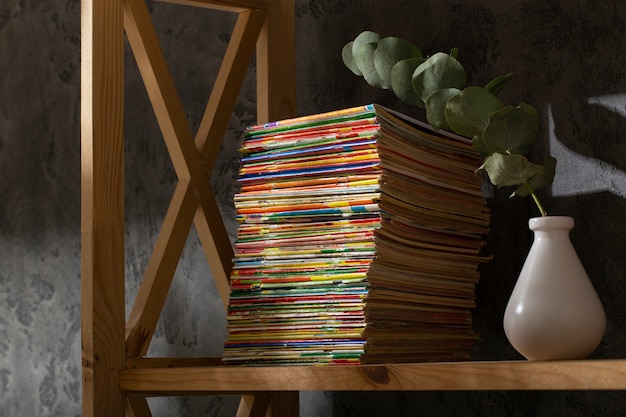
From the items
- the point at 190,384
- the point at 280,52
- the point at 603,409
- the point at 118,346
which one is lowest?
the point at 603,409

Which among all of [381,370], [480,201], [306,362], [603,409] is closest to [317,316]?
[306,362]

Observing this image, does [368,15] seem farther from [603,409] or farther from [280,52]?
[603,409]

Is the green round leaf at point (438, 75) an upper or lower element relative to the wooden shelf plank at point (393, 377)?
upper

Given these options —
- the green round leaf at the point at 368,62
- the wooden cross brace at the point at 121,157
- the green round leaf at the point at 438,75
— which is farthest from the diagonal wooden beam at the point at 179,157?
the green round leaf at the point at 438,75

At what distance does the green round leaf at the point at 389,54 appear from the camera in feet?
5.52

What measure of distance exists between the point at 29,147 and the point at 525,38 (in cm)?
151

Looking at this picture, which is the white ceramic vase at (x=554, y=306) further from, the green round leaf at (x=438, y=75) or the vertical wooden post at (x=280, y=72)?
the vertical wooden post at (x=280, y=72)

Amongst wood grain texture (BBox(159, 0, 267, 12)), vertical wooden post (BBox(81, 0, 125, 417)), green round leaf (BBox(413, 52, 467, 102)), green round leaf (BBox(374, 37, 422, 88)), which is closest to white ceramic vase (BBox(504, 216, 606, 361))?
green round leaf (BBox(413, 52, 467, 102))

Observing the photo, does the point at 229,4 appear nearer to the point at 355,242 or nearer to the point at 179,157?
the point at 179,157

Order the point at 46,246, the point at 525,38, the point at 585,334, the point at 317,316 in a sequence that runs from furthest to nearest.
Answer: the point at 46,246
the point at 525,38
the point at 317,316
the point at 585,334

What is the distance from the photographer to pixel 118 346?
1.79m

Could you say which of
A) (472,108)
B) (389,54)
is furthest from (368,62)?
(472,108)

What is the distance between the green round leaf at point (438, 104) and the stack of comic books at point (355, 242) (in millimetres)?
91

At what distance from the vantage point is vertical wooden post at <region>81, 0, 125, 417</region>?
5.74 ft
